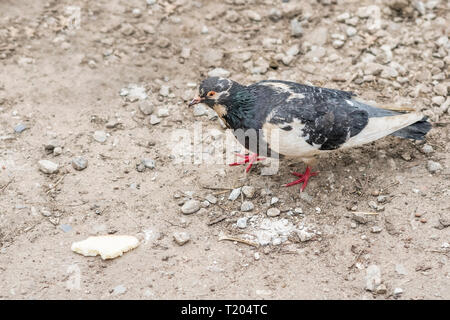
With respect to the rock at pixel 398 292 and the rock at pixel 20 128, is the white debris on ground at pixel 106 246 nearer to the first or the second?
the rock at pixel 20 128

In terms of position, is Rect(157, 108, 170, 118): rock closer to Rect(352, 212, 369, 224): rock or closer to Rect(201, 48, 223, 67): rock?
Rect(201, 48, 223, 67): rock

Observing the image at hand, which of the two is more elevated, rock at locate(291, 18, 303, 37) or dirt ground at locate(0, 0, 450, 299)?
rock at locate(291, 18, 303, 37)

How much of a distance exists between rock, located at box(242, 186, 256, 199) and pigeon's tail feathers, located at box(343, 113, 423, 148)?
964 millimetres

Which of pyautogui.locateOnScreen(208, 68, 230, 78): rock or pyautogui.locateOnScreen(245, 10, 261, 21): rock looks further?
pyautogui.locateOnScreen(245, 10, 261, 21): rock

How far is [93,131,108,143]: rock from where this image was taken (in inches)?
222

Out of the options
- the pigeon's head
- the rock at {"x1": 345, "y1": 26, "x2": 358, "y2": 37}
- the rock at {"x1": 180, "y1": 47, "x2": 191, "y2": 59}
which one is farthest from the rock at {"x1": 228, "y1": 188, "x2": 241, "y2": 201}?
the rock at {"x1": 345, "y1": 26, "x2": 358, "y2": 37}

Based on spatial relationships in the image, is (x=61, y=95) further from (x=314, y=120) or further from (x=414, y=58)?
(x=414, y=58)

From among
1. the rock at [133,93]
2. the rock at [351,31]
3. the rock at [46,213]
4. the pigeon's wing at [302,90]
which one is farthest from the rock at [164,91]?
the rock at [351,31]

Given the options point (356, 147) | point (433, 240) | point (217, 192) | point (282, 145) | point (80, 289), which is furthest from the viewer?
point (356, 147)

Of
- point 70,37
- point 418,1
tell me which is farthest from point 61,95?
point 418,1

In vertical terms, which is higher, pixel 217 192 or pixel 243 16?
pixel 243 16

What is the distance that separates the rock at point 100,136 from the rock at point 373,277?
9.81 feet

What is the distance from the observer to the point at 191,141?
5711mm

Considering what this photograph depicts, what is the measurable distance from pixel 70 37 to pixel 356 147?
3779 millimetres
